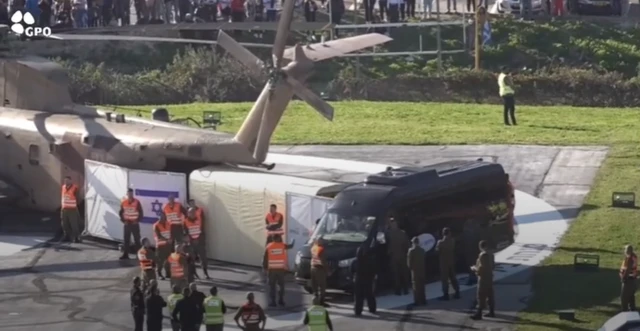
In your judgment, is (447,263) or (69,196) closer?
(447,263)

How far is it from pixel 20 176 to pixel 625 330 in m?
18.0

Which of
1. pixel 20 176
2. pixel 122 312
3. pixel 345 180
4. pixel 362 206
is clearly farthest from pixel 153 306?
pixel 20 176

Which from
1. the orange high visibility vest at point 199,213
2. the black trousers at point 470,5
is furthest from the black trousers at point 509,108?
the orange high visibility vest at point 199,213

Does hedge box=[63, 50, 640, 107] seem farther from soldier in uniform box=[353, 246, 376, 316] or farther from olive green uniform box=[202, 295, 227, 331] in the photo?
olive green uniform box=[202, 295, 227, 331]

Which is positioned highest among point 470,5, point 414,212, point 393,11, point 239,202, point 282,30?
point 282,30

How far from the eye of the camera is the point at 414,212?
2620 cm

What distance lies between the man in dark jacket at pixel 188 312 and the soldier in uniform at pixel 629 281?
22.7ft

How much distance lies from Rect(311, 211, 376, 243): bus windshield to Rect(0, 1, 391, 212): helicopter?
8.37 ft

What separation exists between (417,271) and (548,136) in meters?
16.2

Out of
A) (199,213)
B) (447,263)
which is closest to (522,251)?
(447,263)

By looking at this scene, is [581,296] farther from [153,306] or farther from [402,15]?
[402,15]

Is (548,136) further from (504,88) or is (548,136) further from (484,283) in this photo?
(484,283)

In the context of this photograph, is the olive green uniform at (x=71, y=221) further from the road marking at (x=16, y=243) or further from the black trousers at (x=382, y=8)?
the black trousers at (x=382, y=8)

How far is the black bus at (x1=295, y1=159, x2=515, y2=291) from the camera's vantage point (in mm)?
25500
